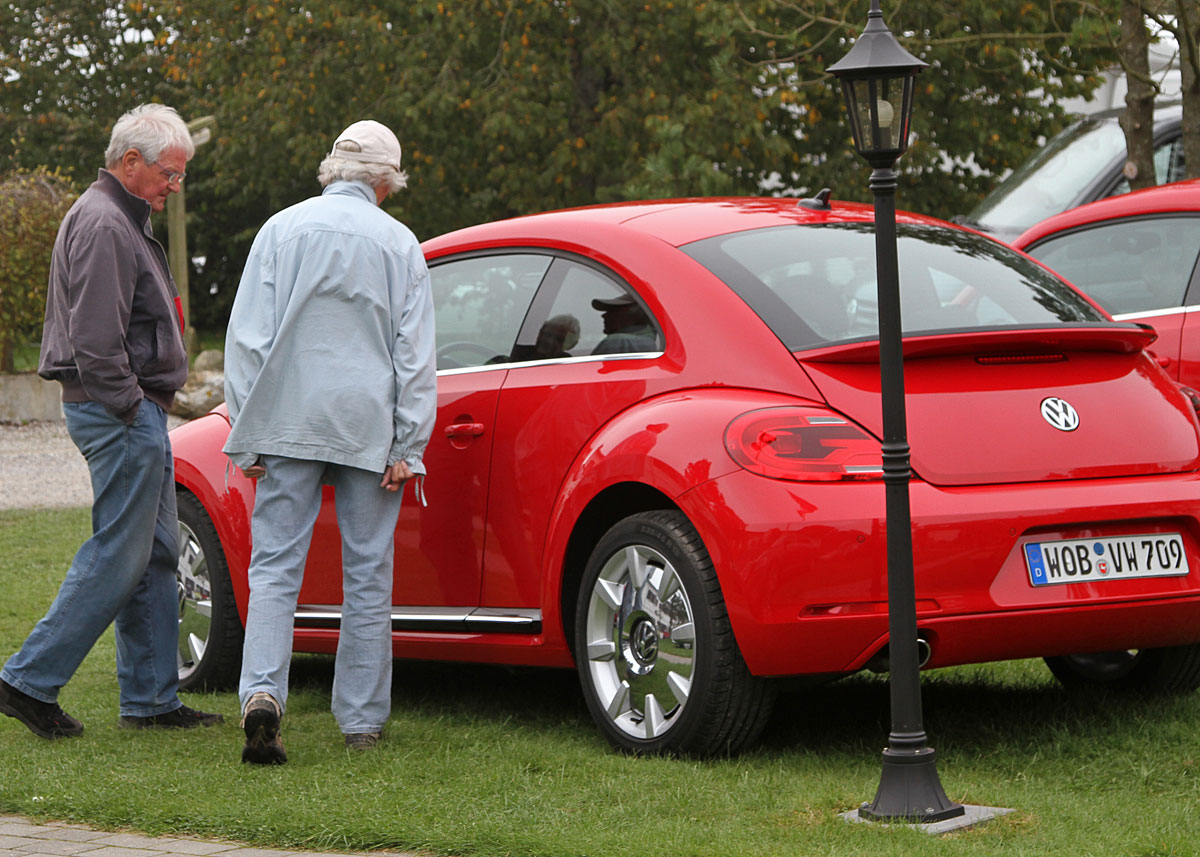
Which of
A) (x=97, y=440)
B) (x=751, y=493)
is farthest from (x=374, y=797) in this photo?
(x=97, y=440)

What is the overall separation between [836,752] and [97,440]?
2.42m

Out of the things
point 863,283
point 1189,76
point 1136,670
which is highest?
point 1189,76

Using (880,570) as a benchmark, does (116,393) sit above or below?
above

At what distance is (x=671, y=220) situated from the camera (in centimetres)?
536

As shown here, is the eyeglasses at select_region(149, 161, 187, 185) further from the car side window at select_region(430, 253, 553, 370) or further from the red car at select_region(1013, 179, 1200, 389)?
the red car at select_region(1013, 179, 1200, 389)

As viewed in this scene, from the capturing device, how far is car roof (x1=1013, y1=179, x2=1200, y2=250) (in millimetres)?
7191

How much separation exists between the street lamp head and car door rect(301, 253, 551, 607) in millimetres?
1545

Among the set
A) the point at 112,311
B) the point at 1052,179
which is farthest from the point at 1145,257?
the point at 1052,179

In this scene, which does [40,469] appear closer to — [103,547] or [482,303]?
[103,547]

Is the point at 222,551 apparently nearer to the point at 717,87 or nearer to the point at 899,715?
the point at 899,715

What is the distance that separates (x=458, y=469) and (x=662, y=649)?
3.34 ft

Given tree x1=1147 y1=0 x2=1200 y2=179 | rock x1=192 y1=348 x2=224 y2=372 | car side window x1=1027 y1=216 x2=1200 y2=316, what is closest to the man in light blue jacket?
car side window x1=1027 y1=216 x2=1200 y2=316

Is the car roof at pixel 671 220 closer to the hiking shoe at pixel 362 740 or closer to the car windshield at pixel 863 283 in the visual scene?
the car windshield at pixel 863 283

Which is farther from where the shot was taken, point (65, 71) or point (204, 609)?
point (65, 71)
